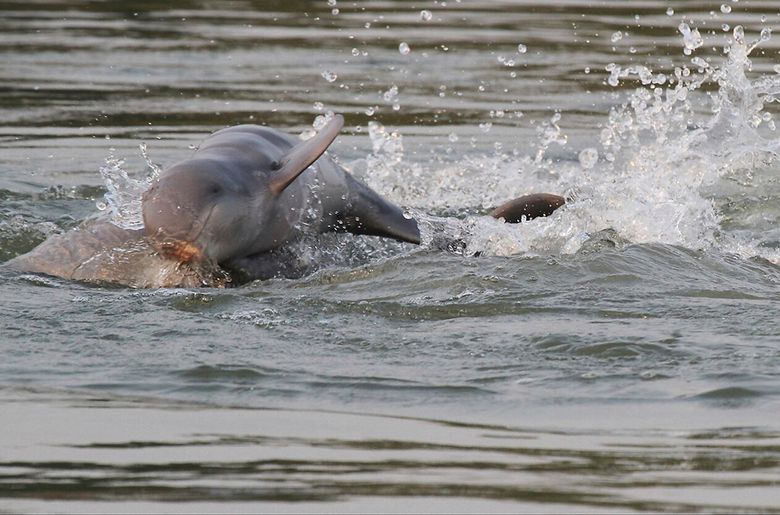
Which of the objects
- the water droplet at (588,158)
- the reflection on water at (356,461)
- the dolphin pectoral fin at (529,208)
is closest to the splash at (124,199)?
the dolphin pectoral fin at (529,208)

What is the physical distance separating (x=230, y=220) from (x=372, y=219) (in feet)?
3.57

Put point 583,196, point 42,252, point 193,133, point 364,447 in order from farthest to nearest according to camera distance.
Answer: point 193,133 → point 583,196 → point 42,252 → point 364,447

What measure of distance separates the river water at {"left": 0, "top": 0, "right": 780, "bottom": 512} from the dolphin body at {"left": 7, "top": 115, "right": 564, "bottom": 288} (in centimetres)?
14

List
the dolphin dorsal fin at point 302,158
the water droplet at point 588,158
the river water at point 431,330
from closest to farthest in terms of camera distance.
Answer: the river water at point 431,330, the dolphin dorsal fin at point 302,158, the water droplet at point 588,158

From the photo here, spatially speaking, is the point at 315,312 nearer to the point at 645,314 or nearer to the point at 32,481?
the point at 645,314

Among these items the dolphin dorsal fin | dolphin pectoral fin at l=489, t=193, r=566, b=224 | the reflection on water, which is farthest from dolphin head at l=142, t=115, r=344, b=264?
the reflection on water

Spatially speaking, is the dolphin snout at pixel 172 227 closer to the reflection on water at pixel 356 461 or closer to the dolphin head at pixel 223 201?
the dolphin head at pixel 223 201

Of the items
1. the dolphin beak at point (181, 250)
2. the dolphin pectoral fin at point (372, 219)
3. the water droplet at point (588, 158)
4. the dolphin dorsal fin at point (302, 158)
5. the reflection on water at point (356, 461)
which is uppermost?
the water droplet at point (588, 158)

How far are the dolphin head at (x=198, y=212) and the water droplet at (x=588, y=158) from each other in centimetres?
335

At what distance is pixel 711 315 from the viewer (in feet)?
19.3

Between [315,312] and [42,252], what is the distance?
1.72 metres

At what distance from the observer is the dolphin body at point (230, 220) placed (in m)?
6.46

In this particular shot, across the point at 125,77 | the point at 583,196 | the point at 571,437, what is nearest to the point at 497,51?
the point at 125,77

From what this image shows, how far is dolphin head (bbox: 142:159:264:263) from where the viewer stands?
21.0 ft
